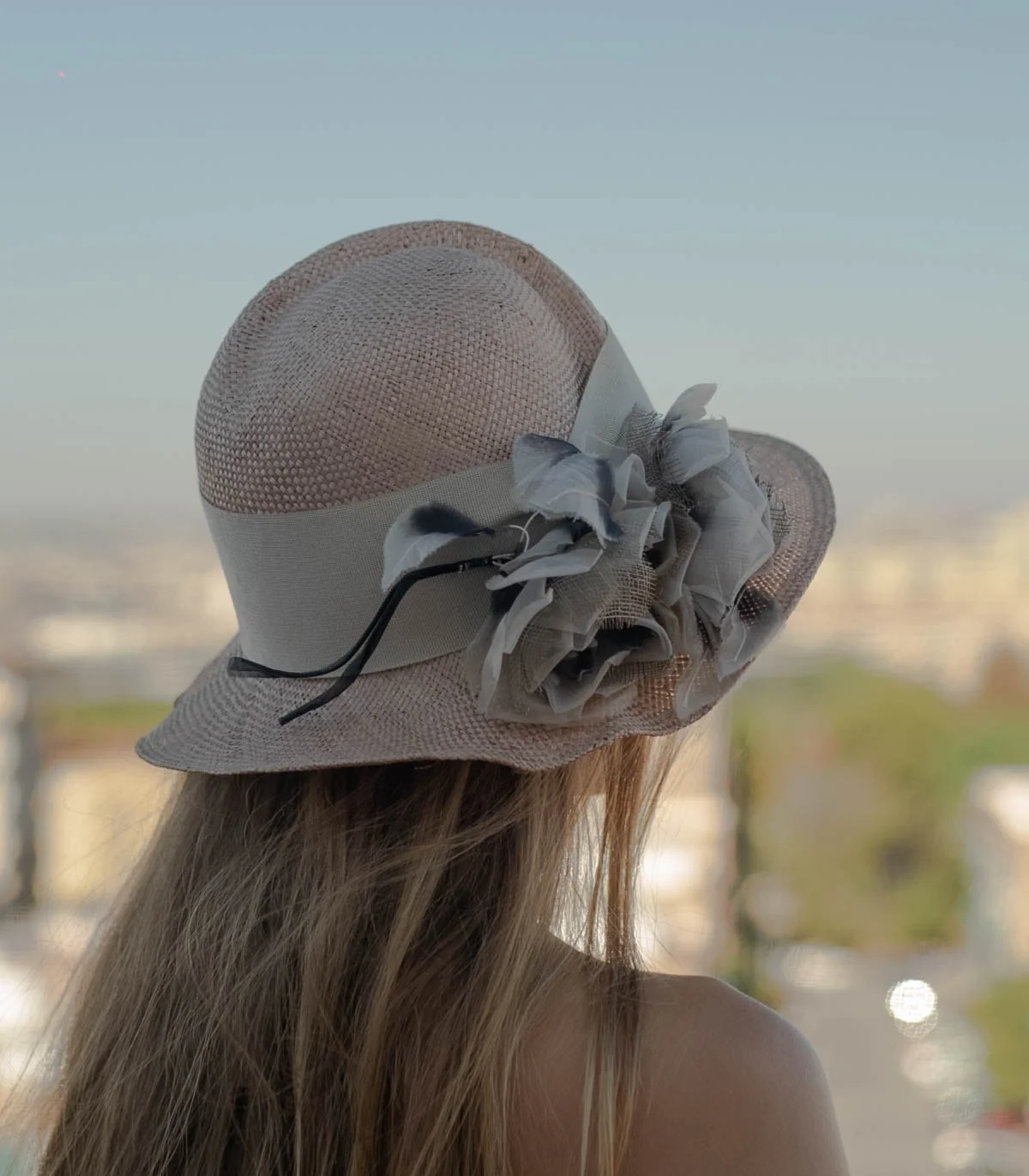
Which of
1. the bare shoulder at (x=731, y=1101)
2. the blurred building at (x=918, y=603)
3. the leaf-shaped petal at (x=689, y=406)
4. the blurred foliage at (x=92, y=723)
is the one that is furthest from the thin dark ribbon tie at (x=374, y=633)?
the blurred building at (x=918, y=603)

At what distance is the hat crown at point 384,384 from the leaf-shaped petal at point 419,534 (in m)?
0.02

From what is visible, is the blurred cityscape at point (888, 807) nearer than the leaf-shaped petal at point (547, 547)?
No

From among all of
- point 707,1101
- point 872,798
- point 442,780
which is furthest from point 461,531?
point 872,798

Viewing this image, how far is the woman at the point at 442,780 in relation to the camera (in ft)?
1.98

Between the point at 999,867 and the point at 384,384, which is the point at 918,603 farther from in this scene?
the point at 384,384

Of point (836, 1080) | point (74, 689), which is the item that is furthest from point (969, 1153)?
point (74, 689)

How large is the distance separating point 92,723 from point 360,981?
65.7 feet

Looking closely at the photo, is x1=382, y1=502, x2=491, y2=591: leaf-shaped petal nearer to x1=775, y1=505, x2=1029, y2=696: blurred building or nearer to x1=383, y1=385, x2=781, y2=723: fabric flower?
x1=383, y1=385, x2=781, y2=723: fabric flower

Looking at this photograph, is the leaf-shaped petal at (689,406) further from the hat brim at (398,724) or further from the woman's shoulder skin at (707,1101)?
the woman's shoulder skin at (707,1101)

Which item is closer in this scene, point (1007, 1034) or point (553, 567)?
point (553, 567)

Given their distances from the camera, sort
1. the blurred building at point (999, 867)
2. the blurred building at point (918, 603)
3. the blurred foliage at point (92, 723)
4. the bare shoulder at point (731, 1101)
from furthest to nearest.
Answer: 1. the blurred building at point (918, 603)
2. the blurred building at point (999, 867)
3. the blurred foliage at point (92, 723)
4. the bare shoulder at point (731, 1101)

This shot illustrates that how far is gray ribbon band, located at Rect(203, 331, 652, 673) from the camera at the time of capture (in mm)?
639

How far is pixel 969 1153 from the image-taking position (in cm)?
2330

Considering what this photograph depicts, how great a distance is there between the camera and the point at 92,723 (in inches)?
767
